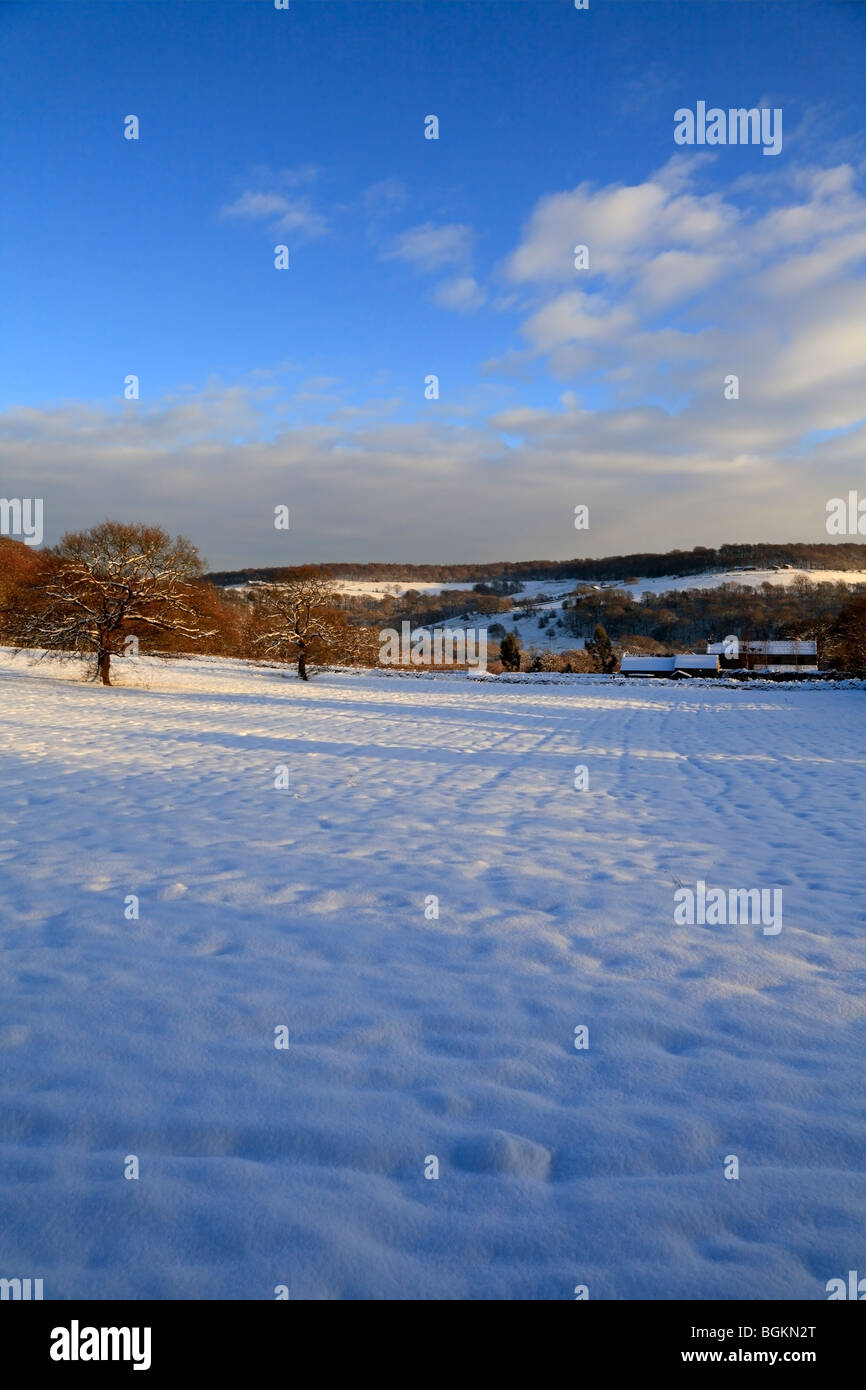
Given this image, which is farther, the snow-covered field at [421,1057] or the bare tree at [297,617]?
the bare tree at [297,617]

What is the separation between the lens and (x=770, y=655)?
89.5m

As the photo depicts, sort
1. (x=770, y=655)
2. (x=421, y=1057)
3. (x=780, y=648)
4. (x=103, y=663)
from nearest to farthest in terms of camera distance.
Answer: (x=421, y=1057)
(x=103, y=663)
(x=770, y=655)
(x=780, y=648)

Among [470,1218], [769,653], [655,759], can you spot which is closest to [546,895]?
[470,1218]

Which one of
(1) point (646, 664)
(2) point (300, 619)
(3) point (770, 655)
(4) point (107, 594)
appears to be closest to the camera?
(4) point (107, 594)

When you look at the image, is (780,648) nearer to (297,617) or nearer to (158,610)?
(297,617)

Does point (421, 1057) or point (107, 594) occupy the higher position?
point (107, 594)

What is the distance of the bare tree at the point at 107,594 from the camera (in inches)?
860

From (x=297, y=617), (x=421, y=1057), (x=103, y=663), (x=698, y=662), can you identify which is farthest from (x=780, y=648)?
(x=421, y=1057)

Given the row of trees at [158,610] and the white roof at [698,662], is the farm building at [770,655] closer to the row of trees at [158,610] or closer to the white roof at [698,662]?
the white roof at [698,662]

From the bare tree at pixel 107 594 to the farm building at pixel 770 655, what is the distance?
252 ft

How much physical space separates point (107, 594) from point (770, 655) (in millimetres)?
86320

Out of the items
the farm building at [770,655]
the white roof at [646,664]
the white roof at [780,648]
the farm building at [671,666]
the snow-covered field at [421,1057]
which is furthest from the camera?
the white roof at [780,648]

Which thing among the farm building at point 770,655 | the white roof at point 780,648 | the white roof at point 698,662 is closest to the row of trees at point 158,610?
the white roof at point 698,662
